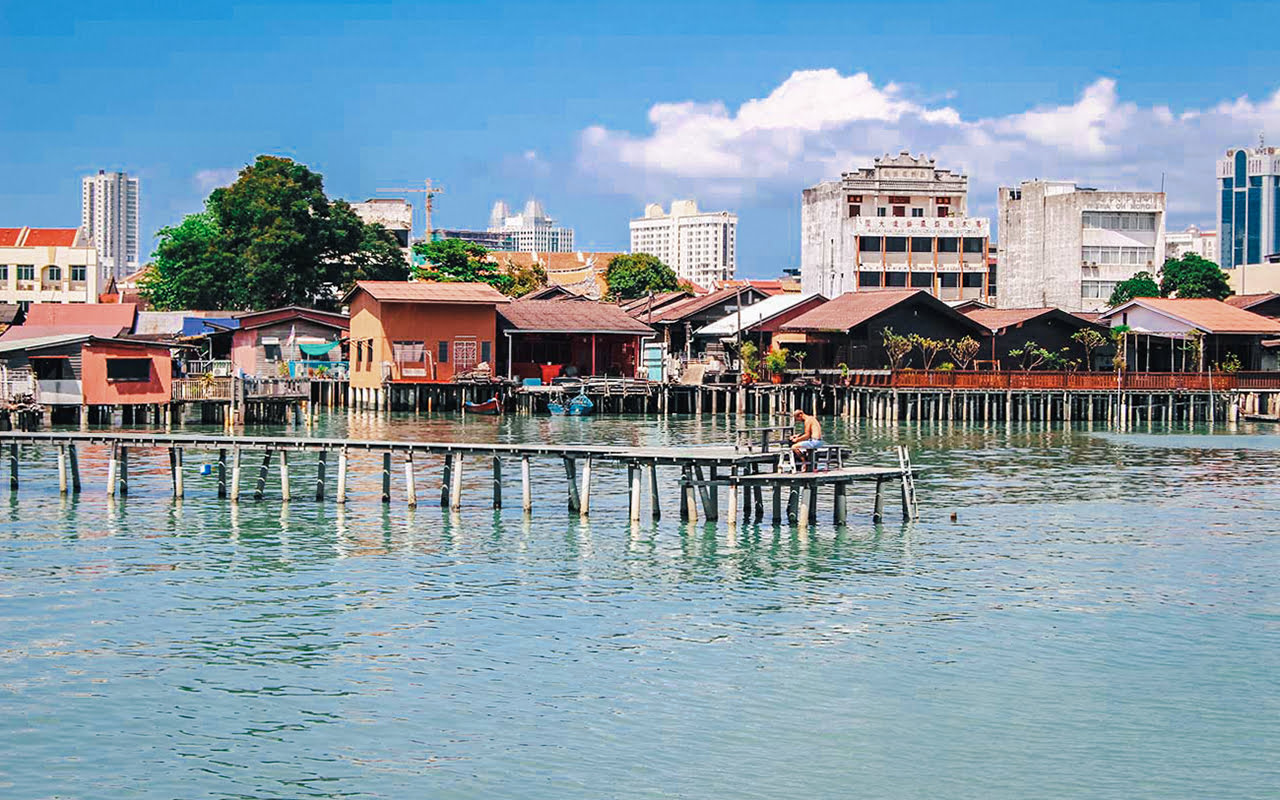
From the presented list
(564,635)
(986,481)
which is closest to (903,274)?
(986,481)

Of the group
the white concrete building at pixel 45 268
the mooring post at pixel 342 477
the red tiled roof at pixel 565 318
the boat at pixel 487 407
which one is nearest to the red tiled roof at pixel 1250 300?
the red tiled roof at pixel 565 318

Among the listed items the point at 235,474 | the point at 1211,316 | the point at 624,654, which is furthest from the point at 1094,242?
the point at 624,654

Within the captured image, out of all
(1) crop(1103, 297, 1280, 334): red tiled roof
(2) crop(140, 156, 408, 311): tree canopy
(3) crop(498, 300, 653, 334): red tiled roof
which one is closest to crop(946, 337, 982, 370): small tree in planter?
(1) crop(1103, 297, 1280, 334): red tiled roof

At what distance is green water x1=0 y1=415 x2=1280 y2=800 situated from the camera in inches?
678

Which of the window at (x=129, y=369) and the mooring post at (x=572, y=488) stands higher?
the window at (x=129, y=369)

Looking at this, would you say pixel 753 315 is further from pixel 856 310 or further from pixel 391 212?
pixel 391 212

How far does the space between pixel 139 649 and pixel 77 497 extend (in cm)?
1777

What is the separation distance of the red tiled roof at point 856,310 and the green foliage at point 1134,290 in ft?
81.3

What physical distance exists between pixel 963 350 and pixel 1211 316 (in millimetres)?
13501

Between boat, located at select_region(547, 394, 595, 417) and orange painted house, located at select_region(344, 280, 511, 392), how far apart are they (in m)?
5.48

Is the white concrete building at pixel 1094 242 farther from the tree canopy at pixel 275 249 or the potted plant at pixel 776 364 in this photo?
the tree canopy at pixel 275 249

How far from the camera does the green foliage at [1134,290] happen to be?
3898 inches

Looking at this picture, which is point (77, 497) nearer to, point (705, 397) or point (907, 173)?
point (705, 397)

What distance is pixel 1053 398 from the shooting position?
237ft
